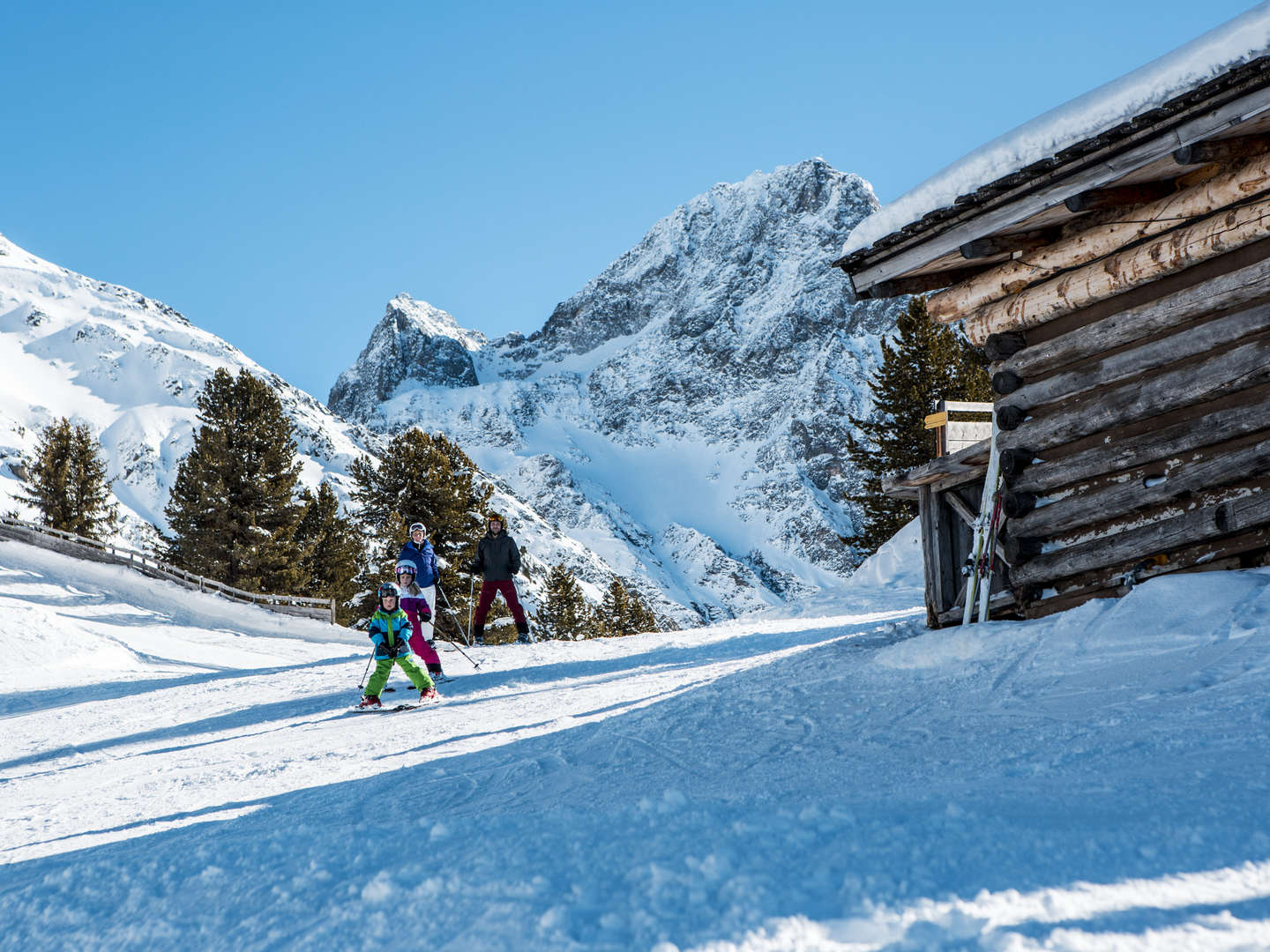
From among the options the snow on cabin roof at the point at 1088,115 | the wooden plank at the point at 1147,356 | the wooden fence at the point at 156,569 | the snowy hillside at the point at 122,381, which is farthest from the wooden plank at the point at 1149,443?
the snowy hillside at the point at 122,381

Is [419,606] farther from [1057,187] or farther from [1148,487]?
[1057,187]

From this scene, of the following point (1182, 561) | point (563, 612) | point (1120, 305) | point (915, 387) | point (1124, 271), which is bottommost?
point (563, 612)

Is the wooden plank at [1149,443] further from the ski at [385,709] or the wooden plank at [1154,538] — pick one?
the ski at [385,709]

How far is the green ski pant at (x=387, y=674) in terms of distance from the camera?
7.82 metres

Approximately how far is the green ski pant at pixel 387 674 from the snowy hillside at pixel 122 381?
294 feet

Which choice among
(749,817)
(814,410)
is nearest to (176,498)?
(749,817)

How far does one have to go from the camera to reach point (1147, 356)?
19.6 feet

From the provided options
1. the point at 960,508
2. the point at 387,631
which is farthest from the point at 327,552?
the point at 960,508

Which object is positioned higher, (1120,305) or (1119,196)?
(1119,196)

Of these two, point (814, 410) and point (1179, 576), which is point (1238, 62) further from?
point (814, 410)

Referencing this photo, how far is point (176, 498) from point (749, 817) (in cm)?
3032

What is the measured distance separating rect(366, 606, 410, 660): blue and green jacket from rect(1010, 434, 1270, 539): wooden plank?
5.07 meters

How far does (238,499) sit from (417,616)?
21586mm

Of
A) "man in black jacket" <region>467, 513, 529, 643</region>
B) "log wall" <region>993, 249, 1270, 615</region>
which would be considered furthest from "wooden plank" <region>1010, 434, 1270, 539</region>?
"man in black jacket" <region>467, 513, 529, 643</region>
